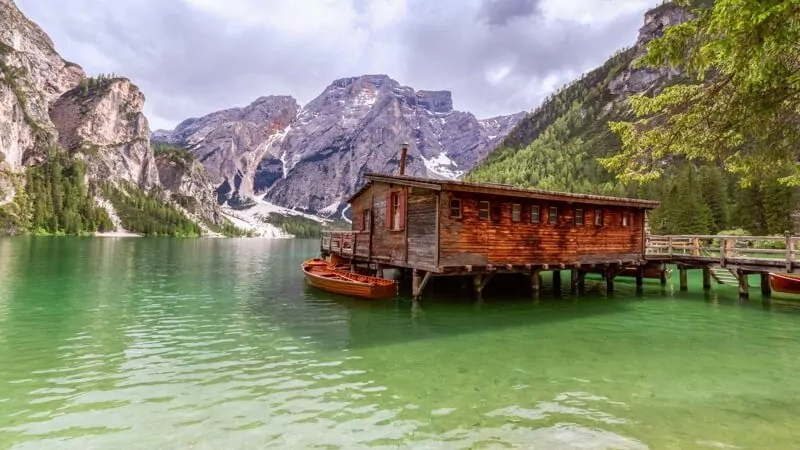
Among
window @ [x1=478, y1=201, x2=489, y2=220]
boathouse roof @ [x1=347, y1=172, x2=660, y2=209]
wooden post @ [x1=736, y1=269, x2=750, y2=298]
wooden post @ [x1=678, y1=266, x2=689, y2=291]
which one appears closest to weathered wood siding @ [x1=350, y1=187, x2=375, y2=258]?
boathouse roof @ [x1=347, y1=172, x2=660, y2=209]

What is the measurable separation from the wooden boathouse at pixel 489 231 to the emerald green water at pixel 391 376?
2844 millimetres

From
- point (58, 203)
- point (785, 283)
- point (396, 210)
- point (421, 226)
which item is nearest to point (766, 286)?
point (785, 283)

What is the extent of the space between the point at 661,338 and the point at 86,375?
Answer: 733 inches

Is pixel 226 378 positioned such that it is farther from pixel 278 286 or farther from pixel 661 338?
pixel 278 286

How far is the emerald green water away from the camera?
8250mm

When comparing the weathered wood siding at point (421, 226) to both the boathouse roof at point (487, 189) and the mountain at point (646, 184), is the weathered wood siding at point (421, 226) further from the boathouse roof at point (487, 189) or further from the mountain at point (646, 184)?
the mountain at point (646, 184)

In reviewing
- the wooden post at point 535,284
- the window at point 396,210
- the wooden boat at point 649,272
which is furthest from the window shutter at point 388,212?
the wooden boat at point 649,272

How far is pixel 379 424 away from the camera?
8656mm

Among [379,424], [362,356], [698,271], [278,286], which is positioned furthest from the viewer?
[698,271]

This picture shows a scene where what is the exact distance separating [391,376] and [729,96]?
380 inches

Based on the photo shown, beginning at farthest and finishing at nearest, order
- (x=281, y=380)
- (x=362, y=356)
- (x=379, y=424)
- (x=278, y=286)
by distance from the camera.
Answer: (x=278, y=286)
(x=362, y=356)
(x=281, y=380)
(x=379, y=424)

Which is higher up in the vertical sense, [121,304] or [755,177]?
[755,177]

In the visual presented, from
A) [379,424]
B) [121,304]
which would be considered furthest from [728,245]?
[121,304]

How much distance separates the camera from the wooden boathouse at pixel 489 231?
22906mm
